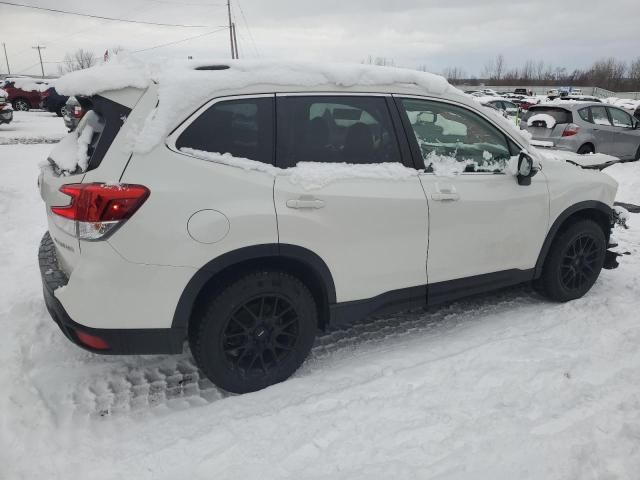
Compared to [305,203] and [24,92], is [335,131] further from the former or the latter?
[24,92]

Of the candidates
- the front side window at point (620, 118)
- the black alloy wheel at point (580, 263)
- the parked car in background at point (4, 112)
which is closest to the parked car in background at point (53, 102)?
the parked car in background at point (4, 112)

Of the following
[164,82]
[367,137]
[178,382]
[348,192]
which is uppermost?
[164,82]

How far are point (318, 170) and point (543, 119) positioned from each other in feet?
31.9

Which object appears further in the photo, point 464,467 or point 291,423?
point 291,423

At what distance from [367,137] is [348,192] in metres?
0.45

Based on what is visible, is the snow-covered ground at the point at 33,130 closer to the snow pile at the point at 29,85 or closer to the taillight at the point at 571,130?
the snow pile at the point at 29,85

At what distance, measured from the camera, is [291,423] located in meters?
2.71

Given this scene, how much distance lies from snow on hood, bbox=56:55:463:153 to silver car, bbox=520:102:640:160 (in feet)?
29.6

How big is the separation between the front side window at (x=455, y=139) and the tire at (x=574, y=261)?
991mm

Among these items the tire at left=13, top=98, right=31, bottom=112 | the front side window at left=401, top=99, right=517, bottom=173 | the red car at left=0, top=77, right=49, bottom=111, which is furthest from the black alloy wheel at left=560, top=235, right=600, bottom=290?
the tire at left=13, top=98, right=31, bottom=112

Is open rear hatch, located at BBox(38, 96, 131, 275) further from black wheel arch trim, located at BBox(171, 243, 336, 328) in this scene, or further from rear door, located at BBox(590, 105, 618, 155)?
rear door, located at BBox(590, 105, 618, 155)

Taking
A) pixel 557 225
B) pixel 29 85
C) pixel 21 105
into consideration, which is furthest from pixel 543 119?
pixel 21 105

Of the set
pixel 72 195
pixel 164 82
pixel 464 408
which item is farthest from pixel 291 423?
pixel 164 82

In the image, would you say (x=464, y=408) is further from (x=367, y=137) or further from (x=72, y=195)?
(x=72, y=195)
